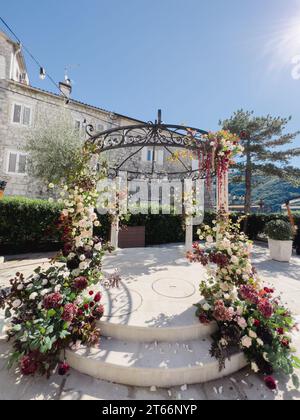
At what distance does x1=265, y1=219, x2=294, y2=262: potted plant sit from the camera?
248 inches

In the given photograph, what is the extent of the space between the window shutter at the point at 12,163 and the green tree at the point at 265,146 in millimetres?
12812

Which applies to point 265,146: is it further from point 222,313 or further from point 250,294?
point 222,313

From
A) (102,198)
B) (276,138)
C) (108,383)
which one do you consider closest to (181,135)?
(102,198)

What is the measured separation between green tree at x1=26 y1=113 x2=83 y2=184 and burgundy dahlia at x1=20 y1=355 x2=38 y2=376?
29.2 ft

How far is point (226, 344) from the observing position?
6.90 ft

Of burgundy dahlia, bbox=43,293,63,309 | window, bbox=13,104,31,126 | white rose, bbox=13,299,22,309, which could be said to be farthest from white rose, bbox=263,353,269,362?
window, bbox=13,104,31,126

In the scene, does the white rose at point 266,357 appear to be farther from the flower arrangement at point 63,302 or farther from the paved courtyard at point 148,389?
the flower arrangement at point 63,302

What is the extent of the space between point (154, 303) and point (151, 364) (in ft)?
3.08

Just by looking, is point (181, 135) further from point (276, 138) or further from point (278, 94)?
point (276, 138)

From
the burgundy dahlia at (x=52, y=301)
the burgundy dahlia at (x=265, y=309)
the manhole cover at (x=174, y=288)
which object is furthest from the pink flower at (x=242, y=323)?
the burgundy dahlia at (x=52, y=301)

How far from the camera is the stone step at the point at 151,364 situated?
1.84m

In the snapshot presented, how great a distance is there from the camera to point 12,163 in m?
11.3

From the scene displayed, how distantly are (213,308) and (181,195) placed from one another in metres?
4.01

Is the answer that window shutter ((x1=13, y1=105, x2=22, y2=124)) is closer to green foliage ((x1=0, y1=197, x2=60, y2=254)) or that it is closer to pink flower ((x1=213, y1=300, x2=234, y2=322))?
green foliage ((x1=0, y1=197, x2=60, y2=254))
